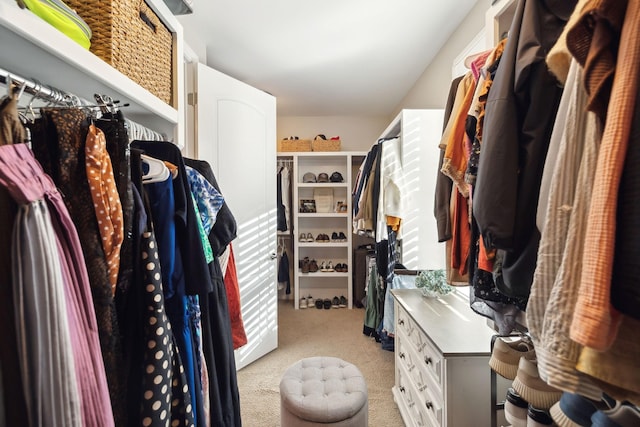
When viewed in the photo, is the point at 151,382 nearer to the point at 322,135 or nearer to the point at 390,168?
the point at 390,168

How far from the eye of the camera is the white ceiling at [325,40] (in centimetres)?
187

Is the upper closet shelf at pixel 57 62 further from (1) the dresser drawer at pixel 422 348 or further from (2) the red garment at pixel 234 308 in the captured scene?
(1) the dresser drawer at pixel 422 348

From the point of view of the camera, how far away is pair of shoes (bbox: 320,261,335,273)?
12.3 feet

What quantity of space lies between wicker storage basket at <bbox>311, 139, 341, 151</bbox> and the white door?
3.79 feet

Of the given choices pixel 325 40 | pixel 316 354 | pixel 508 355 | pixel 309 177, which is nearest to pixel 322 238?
pixel 309 177

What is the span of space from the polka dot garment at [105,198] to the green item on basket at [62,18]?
23 centimetres

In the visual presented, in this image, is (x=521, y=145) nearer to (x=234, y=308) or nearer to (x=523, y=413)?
(x=523, y=413)

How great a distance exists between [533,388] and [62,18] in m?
1.34

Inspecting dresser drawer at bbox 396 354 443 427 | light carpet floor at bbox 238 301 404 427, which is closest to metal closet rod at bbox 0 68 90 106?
dresser drawer at bbox 396 354 443 427

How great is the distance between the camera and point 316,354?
8.36ft

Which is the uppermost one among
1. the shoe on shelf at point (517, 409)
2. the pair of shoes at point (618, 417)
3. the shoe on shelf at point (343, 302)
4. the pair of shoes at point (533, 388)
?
the pair of shoes at point (618, 417)

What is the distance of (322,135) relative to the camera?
3.85m

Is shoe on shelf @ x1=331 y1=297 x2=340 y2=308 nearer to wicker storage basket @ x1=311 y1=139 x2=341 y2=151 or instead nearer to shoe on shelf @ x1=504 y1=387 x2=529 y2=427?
wicker storage basket @ x1=311 y1=139 x2=341 y2=151

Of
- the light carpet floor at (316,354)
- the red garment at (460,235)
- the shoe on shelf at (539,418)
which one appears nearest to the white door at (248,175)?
the light carpet floor at (316,354)
